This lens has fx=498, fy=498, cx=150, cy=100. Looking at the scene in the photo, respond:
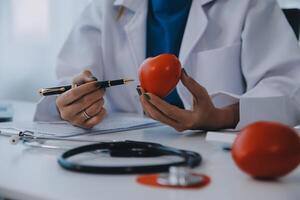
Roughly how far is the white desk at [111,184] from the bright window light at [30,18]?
143 cm

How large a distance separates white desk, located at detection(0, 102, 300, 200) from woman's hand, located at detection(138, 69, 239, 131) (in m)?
0.18

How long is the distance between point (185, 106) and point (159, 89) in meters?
0.35

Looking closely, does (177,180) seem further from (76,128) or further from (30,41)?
(30,41)

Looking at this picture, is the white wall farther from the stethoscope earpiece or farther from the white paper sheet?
the stethoscope earpiece

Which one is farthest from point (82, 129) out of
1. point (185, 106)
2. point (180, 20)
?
point (180, 20)

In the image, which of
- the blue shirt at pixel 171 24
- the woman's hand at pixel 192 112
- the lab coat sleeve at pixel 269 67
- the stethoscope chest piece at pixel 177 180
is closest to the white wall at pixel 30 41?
the blue shirt at pixel 171 24

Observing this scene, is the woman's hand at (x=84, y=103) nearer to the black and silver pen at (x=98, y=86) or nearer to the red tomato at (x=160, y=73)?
the black and silver pen at (x=98, y=86)

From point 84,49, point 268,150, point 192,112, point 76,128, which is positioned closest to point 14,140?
point 76,128

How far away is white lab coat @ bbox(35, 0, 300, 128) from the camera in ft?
3.48

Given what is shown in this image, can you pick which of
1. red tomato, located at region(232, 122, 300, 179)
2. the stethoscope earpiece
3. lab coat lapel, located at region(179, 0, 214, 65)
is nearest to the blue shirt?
lab coat lapel, located at region(179, 0, 214, 65)

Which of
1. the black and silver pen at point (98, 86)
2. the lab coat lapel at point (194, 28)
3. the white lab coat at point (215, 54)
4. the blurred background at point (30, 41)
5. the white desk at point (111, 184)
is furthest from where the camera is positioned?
the blurred background at point (30, 41)

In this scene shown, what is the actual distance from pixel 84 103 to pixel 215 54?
389 millimetres

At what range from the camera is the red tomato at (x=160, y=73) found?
0.86 m

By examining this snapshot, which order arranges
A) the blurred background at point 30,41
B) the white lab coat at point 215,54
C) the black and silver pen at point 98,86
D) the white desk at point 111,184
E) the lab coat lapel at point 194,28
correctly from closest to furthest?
the white desk at point 111,184, the black and silver pen at point 98,86, the white lab coat at point 215,54, the lab coat lapel at point 194,28, the blurred background at point 30,41
